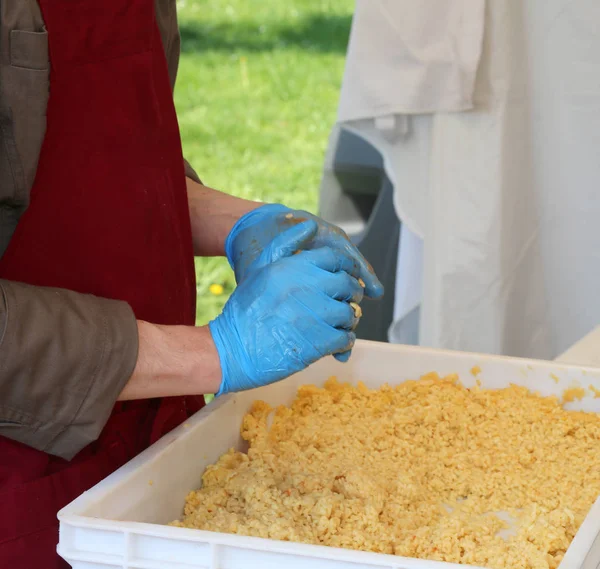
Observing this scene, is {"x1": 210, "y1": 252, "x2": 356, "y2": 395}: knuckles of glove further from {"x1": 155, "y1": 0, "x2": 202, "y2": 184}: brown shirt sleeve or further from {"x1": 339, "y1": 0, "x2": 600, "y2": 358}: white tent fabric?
{"x1": 339, "y1": 0, "x2": 600, "y2": 358}: white tent fabric

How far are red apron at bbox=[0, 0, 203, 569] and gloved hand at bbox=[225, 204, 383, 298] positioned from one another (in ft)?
0.29

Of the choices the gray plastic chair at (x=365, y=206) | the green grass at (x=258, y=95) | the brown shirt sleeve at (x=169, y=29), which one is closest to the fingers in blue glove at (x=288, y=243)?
the brown shirt sleeve at (x=169, y=29)

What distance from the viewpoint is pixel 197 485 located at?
1055 millimetres

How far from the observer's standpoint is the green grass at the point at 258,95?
4242 millimetres

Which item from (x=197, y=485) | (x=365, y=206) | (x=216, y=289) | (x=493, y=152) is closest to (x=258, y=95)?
(x=216, y=289)

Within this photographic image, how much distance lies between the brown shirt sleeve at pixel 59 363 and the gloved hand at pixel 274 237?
0.22 metres

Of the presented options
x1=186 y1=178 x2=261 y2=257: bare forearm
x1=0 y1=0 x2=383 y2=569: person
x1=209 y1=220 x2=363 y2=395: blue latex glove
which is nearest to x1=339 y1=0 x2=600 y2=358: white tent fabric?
x1=186 y1=178 x2=261 y2=257: bare forearm

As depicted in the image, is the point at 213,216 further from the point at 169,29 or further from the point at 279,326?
the point at 279,326

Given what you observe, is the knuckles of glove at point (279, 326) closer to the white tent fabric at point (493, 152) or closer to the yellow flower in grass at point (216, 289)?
the white tent fabric at point (493, 152)

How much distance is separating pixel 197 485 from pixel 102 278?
27 centimetres

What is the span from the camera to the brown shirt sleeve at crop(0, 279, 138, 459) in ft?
2.89

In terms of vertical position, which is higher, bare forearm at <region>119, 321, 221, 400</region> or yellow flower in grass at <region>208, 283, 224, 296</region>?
bare forearm at <region>119, 321, 221, 400</region>

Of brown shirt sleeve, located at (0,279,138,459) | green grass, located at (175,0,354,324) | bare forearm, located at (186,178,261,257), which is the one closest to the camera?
brown shirt sleeve, located at (0,279,138,459)

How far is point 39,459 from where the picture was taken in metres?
0.99
